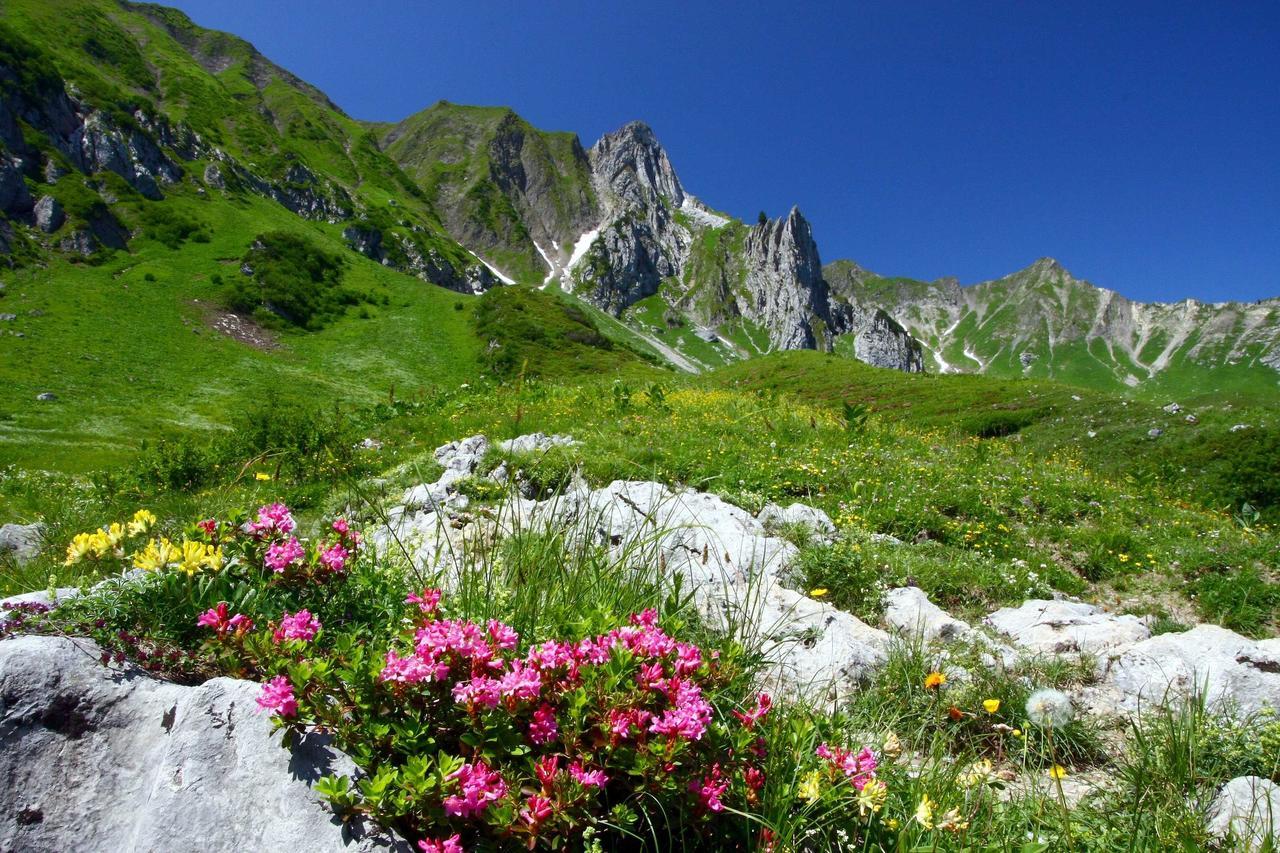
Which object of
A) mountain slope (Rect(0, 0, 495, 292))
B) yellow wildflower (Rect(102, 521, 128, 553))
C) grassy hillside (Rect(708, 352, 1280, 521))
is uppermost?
mountain slope (Rect(0, 0, 495, 292))

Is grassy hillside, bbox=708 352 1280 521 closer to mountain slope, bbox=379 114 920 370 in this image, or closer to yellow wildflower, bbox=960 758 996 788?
yellow wildflower, bbox=960 758 996 788

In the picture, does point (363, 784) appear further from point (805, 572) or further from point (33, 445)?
point (33, 445)

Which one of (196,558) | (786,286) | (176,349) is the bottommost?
(196,558)

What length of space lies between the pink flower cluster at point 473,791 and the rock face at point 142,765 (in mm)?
294

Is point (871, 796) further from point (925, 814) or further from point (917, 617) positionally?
point (917, 617)

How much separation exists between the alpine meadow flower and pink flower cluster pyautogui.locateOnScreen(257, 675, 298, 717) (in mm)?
3768

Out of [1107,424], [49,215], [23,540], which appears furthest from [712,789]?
[49,215]

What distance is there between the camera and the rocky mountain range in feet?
161

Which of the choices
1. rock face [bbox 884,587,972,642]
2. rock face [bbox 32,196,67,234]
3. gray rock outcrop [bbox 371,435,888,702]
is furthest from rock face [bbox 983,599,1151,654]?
rock face [bbox 32,196,67,234]

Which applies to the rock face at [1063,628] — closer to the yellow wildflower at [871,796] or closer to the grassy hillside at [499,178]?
the yellow wildflower at [871,796]

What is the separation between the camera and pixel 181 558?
263 cm

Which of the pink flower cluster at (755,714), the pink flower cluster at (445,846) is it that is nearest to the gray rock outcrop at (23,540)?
the pink flower cluster at (445,846)

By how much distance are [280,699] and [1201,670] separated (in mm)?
5550

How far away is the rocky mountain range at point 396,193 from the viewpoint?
161 ft
